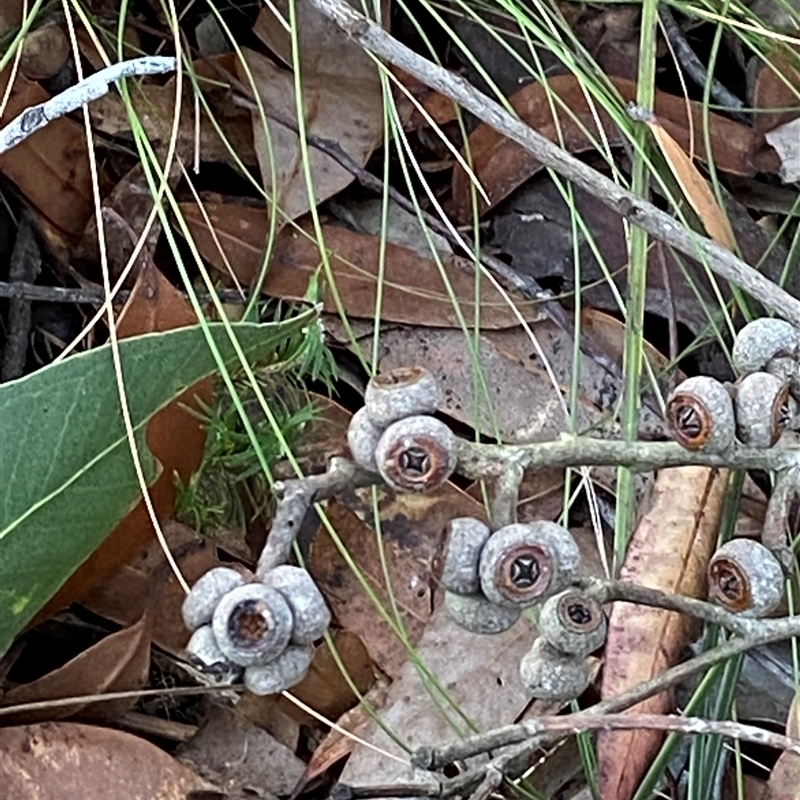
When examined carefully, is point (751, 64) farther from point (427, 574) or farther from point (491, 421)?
point (427, 574)

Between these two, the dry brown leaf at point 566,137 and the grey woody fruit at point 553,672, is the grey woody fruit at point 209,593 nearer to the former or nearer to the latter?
the grey woody fruit at point 553,672

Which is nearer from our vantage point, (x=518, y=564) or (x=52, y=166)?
(x=518, y=564)

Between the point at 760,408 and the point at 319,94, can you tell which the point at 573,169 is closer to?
the point at 760,408

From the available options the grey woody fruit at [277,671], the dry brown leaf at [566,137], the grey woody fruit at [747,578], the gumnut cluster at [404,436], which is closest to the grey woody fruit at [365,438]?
the gumnut cluster at [404,436]

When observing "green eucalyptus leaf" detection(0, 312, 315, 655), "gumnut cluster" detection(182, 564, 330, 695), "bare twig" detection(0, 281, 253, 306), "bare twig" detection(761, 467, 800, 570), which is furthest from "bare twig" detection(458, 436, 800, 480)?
"bare twig" detection(0, 281, 253, 306)

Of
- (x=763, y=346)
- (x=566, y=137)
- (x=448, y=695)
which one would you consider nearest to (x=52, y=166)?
(x=566, y=137)

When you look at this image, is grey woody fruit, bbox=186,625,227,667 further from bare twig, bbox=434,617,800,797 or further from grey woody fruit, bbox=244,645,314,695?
bare twig, bbox=434,617,800,797
